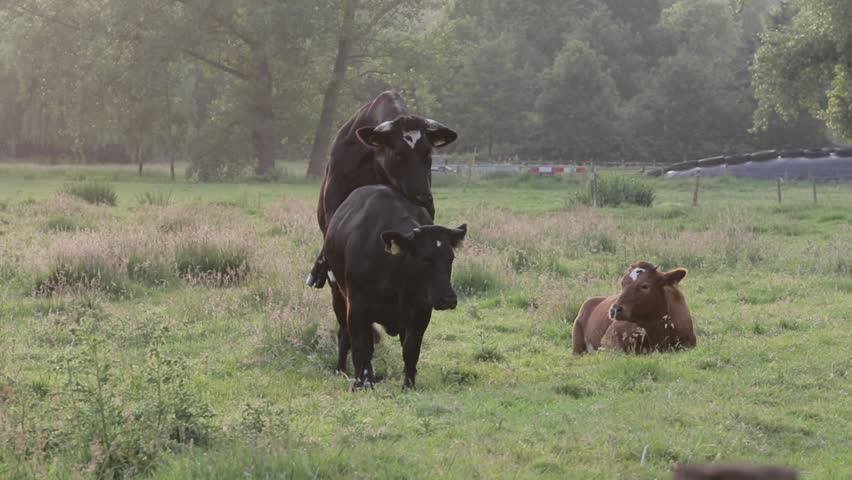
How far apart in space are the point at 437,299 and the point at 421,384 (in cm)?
97

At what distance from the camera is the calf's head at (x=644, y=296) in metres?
10.4

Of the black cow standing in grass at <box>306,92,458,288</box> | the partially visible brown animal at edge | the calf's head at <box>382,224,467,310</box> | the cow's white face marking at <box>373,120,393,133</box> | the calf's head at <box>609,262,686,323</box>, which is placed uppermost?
A: the cow's white face marking at <box>373,120,393,133</box>

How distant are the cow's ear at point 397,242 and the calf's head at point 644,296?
2.59 metres

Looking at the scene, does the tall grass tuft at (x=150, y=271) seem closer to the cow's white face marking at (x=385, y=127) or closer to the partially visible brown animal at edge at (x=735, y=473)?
the cow's white face marking at (x=385, y=127)

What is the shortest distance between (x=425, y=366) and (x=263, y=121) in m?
46.2

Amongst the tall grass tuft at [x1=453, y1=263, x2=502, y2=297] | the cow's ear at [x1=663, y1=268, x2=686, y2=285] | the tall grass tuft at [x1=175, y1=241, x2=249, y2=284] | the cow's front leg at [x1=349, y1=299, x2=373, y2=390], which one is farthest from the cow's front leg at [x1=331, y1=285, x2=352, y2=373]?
the tall grass tuft at [x1=175, y1=241, x2=249, y2=284]

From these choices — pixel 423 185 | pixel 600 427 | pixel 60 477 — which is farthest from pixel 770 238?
pixel 60 477

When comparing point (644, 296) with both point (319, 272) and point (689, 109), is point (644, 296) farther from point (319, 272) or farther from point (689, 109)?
point (689, 109)

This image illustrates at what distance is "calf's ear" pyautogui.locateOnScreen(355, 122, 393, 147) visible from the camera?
31.3 ft

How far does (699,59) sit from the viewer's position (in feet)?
259

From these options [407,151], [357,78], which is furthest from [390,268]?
[357,78]

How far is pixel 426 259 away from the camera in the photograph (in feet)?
27.9

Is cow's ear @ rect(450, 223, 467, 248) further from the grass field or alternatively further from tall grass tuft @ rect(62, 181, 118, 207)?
tall grass tuft @ rect(62, 181, 118, 207)

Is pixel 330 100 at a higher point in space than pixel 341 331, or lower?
higher
